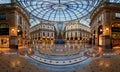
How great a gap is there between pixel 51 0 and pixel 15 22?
51.4 feet

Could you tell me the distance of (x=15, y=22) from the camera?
88.6 ft

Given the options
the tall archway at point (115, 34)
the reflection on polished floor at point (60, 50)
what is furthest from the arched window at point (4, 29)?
the tall archway at point (115, 34)

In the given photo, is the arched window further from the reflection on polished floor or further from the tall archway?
the tall archway

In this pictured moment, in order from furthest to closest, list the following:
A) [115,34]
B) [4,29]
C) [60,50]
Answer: [4,29]
[115,34]
[60,50]

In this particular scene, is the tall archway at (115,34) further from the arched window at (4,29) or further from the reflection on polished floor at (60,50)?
the arched window at (4,29)

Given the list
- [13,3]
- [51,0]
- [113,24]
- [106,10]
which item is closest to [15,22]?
[13,3]

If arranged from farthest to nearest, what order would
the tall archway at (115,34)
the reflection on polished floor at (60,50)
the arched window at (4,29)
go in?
the arched window at (4,29) → the tall archway at (115,34) → the reflection on polished floor at (60,50)

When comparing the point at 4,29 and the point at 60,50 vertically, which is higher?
the point at 4,29

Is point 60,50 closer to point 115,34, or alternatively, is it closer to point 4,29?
point 115,34

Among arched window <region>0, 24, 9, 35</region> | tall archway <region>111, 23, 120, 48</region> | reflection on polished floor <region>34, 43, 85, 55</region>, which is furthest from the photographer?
arched window <region>0, 24, 9, 35</region>

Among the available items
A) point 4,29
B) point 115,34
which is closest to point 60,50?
point 115,34

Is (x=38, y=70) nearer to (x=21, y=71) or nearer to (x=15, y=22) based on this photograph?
(x=21, y=71)

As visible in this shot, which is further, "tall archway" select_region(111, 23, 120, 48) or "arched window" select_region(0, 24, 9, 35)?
"arched window" select_region(0, 24, 9, 35)

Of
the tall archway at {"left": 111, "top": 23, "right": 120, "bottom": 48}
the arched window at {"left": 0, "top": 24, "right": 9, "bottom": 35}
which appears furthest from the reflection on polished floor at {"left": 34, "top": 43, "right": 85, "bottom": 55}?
the arched window at {"left": 0, "top": 24, "right": 9, "bottom": 35}
